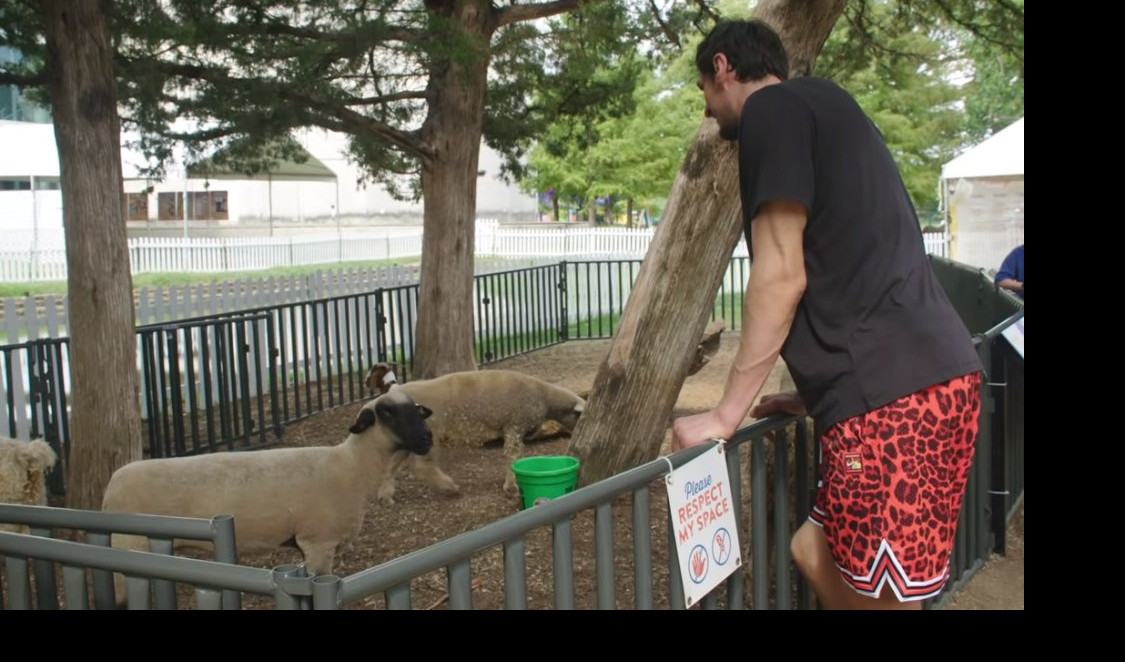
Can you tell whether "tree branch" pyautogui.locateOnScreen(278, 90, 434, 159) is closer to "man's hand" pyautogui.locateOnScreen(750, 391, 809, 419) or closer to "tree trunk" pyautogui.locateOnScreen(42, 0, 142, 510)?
"tree trunk" pyautogui.locateOnScreen(42, 0, 142, 510)

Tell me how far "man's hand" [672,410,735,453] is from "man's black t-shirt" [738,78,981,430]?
275 millimetres

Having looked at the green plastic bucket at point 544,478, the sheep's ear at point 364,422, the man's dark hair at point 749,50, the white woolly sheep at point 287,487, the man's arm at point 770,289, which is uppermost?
the man's dark hair at point 749,50

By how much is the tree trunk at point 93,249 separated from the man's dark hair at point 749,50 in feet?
16.1

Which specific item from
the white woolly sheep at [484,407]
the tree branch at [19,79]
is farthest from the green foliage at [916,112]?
the tree branch at [19,79]

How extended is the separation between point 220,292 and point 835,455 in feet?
38.2

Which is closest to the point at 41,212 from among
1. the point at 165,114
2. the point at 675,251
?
the point at 165,114

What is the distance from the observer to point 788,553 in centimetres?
340

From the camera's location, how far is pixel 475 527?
22.5ft

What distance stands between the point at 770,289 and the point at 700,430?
45cm

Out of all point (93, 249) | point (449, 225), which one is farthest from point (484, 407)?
point (449, 225)

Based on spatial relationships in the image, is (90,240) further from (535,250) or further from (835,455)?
(535,250)

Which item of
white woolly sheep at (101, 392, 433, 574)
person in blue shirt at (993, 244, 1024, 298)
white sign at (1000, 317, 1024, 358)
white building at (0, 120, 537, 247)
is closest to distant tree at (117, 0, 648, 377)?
white woolly sheep at (101, 392, 433, 574)

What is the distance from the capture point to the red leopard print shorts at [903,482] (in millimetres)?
2387

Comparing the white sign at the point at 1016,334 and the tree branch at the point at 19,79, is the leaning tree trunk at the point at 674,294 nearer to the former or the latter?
the white sign at the point at 1016,334
